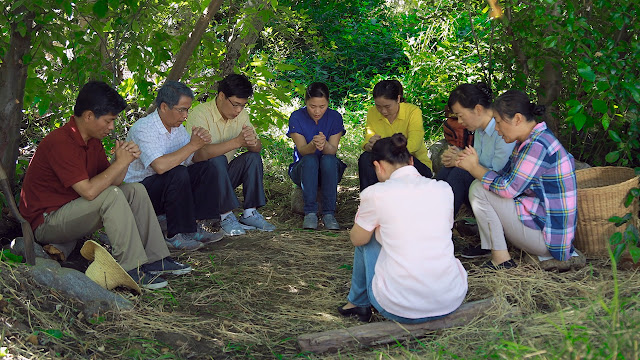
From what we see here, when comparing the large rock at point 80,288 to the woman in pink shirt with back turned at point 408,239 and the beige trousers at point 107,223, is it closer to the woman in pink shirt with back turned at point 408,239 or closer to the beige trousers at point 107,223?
the beige trousers at point 107,223

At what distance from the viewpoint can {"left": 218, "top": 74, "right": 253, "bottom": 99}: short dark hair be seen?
5074mm

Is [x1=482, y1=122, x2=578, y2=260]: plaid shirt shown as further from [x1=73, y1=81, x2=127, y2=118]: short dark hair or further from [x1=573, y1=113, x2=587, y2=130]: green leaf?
[x1=73, y1=81, x2=127, y2=118]: short dark hair

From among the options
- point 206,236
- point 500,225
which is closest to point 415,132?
point 500,225

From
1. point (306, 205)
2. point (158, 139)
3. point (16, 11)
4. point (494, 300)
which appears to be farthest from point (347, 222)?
point (16, 11)

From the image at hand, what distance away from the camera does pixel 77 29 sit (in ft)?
15.4

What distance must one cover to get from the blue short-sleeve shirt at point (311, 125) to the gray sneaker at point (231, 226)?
0.80 metres

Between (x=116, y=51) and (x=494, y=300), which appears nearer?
(x=494, y=300)

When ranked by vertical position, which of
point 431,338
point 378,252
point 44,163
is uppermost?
point 44,163

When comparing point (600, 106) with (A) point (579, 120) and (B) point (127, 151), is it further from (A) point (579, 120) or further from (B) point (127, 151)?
(B) point (127, 151)

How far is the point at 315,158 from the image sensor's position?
5.50 metres

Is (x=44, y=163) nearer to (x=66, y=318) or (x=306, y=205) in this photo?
(x=66, y=318)

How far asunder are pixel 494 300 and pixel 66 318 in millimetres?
2227

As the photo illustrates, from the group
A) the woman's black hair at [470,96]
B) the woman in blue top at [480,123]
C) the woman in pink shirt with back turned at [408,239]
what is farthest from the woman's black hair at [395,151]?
the woman's black hair at [470,96]

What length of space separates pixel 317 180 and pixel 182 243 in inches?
53.1
